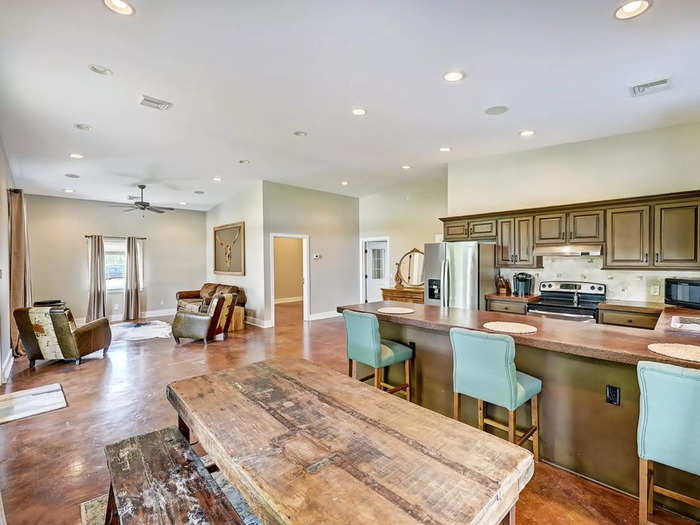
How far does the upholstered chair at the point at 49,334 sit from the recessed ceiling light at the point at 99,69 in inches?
133

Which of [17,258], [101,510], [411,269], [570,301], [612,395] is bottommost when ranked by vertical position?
[101,510]

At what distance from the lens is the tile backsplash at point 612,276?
4.03 metres

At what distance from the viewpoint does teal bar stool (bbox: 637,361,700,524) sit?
1517mm

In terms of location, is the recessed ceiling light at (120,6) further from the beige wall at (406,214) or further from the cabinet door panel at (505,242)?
the beige wall at (406,214)

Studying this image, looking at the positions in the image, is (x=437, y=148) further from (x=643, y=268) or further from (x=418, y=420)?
(x=418, y=420)

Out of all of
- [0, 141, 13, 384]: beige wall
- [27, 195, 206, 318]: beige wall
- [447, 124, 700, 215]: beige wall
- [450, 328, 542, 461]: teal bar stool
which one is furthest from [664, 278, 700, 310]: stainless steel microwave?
[27, 195, 206, 318]: beige wall

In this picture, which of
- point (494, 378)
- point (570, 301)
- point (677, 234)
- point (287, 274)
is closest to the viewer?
point (494, 378)

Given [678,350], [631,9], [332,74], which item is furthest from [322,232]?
[678,350]

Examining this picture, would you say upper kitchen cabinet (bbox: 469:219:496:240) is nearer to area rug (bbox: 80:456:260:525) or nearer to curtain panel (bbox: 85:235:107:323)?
area rug (bbox: 80:456:260:525)

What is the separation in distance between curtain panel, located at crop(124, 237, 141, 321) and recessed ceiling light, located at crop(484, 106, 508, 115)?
28.3 ft

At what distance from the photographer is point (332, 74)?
287cm

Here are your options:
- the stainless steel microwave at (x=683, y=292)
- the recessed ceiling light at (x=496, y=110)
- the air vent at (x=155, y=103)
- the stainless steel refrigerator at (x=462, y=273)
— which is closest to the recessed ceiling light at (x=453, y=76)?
the recessed ceiling light at (x=496, y=110)

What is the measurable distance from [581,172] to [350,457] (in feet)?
16.1

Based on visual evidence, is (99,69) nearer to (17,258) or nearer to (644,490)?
(17,258)
